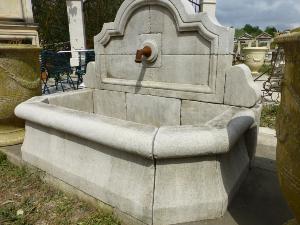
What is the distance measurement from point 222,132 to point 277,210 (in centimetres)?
110

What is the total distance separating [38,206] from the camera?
9.91 feet

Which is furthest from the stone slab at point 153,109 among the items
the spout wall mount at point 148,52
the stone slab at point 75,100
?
the stone slab at point 75,100

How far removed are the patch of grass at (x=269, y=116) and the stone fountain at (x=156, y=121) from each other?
7.16 feet

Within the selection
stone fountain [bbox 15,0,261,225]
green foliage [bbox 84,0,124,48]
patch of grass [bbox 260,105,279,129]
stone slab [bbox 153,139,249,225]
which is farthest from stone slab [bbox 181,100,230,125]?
green foliage [bbox 84,0,124,48]

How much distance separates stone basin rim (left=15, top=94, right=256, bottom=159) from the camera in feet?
7.22

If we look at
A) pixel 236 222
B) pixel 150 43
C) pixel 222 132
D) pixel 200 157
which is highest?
pixel 150 43

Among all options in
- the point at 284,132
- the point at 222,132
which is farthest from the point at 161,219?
the point at 284,132

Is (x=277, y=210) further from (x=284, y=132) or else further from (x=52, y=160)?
(x=52, y=160)

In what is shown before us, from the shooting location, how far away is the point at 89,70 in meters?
4.93

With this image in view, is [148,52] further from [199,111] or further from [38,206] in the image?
[38,206]

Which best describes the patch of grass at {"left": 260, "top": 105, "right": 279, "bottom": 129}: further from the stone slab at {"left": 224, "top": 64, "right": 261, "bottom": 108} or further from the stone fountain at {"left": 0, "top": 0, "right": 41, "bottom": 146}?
the stone fountain at {"left": 0, "top": 0, "right": 41, "bottom": 146}

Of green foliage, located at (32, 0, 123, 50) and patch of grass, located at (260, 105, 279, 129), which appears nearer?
patch of grass, located at (260, 105, 279, 129)

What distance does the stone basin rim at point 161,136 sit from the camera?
2201 mm

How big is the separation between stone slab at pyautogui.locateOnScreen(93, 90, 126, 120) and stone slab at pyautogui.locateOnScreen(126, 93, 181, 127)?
0.14 metres
